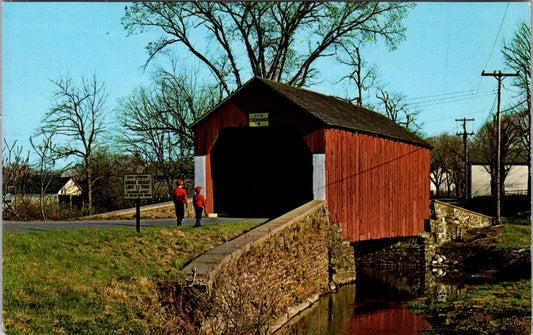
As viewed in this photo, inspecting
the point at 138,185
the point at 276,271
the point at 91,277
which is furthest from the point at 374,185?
the point at 91,277

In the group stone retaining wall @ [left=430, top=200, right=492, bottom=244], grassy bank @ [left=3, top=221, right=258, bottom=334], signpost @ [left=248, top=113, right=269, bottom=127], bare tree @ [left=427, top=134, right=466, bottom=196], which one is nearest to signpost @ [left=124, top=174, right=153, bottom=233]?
grassy bank @ [left=3, top=221, right=258, bottom=334]

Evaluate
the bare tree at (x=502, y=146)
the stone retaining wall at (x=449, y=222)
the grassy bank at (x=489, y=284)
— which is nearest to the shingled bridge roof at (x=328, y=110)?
the stone retaining wall at (x=449, y=222)

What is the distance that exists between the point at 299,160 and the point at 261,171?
1436 millimetres

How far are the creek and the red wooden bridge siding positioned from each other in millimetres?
1794

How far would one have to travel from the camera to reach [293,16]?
33.0m

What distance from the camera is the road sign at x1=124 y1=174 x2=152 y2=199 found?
13047 mm

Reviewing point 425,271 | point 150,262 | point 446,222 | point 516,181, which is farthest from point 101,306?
point 516,181

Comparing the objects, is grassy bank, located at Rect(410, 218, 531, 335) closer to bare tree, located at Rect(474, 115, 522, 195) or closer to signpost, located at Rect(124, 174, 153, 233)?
signpost, located at Rect(124, 174, 153, 233)

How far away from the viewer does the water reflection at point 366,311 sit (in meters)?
15.2

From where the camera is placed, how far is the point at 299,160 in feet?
72.4

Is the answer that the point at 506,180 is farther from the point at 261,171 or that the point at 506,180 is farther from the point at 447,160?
the point at 261,171

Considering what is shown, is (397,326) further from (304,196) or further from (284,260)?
(304,196)

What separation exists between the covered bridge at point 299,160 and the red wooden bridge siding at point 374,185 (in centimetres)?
4

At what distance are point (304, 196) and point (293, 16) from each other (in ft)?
46.8
